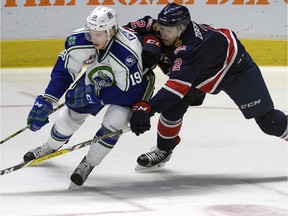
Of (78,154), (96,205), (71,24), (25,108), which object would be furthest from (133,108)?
(71,24)

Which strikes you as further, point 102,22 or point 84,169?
point 84,169

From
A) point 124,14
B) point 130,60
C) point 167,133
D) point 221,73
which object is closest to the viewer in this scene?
point 130,60

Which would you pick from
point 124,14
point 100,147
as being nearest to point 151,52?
point 100,147

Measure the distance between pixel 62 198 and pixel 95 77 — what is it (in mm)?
528

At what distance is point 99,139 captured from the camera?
3.41 metres

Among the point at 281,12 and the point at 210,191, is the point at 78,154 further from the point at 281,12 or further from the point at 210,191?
the point at 281,12

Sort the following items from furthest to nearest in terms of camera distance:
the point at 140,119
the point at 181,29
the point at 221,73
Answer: the point at 221,73 → the point at 181,29 → the point at 140,119

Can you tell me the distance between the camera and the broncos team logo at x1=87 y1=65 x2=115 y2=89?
11.3 ft

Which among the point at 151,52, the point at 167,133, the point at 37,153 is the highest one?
the point at 151,52

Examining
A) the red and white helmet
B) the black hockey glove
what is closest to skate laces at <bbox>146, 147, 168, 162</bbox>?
the black hockey glove

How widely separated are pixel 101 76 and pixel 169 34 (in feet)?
1.07

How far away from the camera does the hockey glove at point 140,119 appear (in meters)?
3.30

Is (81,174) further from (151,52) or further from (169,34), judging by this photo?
(169,34)

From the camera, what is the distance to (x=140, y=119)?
330 centimetres
